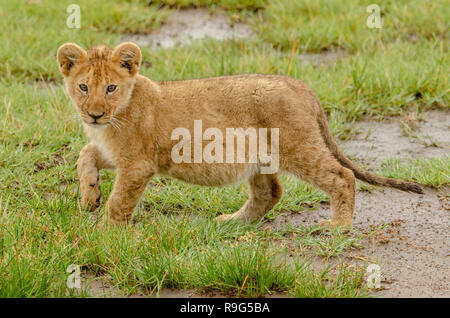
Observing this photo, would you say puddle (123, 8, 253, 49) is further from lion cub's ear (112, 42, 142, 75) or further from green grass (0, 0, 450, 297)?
lion cub's ear (112, 42, 142, 75)

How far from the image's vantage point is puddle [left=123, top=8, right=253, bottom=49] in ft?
28.2

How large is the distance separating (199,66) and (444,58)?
2889 mm

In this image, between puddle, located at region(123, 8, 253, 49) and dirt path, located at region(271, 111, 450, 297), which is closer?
dirt path, located at region(271, 111, 450, 297)

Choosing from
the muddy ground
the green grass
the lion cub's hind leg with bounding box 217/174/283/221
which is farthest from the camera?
the lion cub's hind leg with bounding box 217/174/283/221

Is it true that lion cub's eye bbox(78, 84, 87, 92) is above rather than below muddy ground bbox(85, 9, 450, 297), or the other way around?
above

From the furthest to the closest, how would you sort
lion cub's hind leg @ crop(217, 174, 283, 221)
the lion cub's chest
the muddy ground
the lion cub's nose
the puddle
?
the puddle, lion cub's hind leg @ crop(217, 174, 283, 221), the lion cub's chest, the lion cub's nose, the muddy ground

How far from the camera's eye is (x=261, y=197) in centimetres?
531

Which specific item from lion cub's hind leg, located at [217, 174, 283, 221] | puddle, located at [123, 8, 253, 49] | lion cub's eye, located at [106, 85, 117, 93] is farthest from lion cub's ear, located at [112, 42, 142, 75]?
puddle, located at [123, 8, 253, 49]

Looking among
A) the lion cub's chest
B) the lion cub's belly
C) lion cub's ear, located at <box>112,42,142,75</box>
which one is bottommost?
the lion cub's belly

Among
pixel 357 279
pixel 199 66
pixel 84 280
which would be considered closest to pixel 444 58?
pixel 199 66

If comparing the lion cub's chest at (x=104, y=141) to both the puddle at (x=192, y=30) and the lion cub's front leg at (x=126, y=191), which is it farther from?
the puddle at (x=192, y=30)

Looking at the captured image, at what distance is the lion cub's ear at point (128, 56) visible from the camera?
4.87 m

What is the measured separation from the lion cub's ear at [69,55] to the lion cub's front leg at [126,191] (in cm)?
85

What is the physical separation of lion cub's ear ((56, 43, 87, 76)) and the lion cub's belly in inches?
40.0
